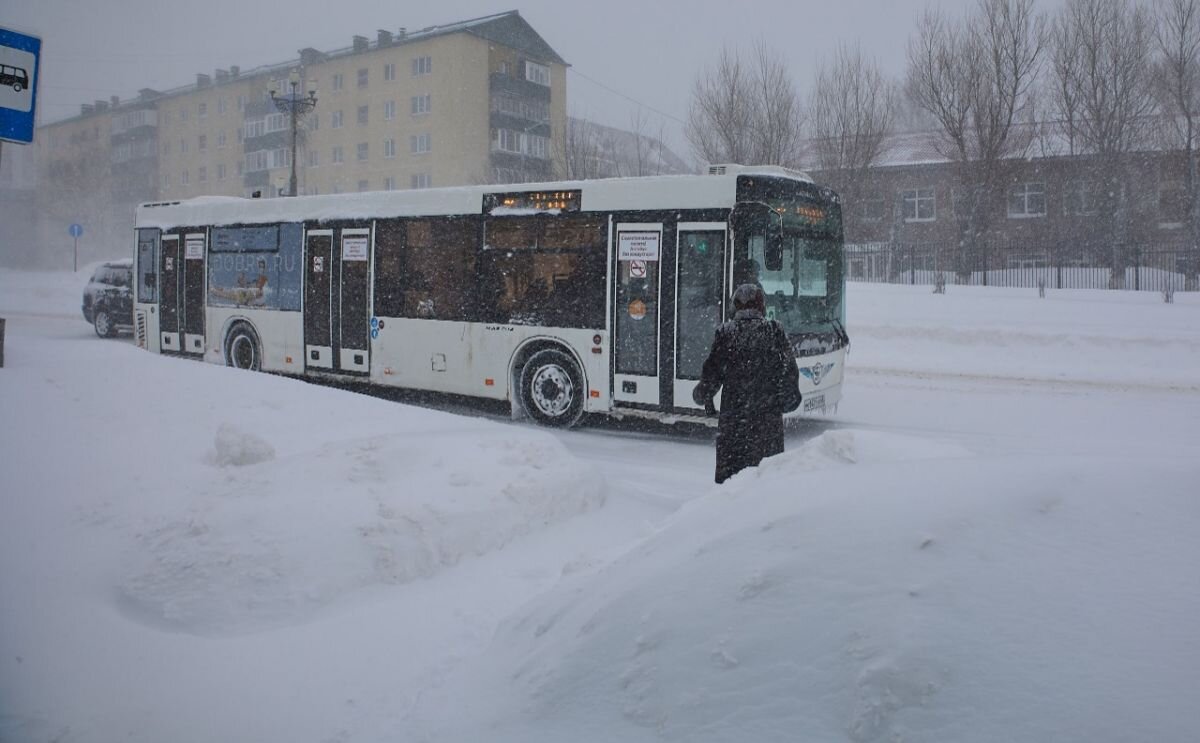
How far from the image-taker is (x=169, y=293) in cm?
1698

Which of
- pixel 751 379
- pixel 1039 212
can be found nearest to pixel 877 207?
pixel 1039 212

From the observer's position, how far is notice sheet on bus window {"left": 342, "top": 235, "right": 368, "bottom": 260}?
1360 cm

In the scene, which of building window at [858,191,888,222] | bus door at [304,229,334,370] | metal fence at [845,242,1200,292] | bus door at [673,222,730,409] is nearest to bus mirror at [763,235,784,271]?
bus door at [673,222,730,409]

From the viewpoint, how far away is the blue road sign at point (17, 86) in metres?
6.89

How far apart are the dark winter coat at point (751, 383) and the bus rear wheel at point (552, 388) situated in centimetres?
518

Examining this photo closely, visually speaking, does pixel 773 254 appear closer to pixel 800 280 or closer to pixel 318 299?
pixel 800 280

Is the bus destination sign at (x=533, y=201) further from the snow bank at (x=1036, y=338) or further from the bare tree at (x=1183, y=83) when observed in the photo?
the bare tree at (x=1183, y=83)

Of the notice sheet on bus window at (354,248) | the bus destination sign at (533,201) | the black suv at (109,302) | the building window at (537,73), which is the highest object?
the building window at (537,73)

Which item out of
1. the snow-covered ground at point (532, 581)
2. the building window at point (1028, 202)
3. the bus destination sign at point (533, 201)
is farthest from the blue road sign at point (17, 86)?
the building window at point (1028, 202)

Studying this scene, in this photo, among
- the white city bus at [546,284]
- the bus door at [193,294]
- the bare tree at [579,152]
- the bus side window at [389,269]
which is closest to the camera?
the white city bus at [546,284]

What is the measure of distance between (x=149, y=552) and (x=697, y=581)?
3.34 meters

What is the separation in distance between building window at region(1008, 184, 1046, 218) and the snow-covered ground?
41521 millimetres

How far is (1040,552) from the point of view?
2678 millimetres

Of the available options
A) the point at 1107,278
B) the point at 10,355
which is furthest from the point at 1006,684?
the point at 1107,278
